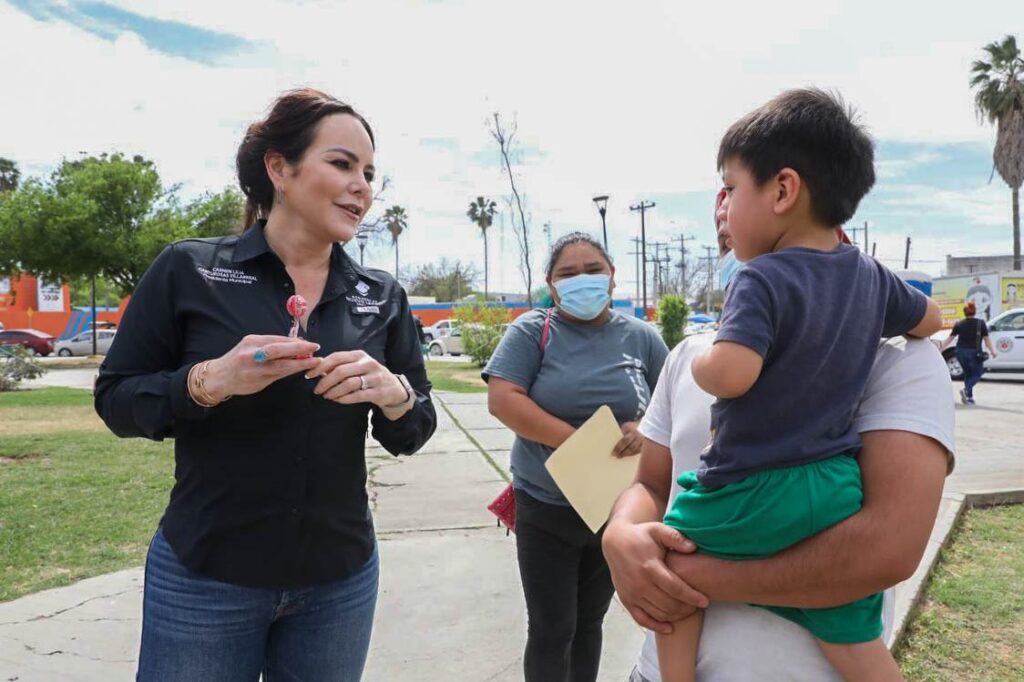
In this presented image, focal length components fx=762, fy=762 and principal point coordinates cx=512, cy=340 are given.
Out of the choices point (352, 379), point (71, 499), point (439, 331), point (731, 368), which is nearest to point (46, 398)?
point (71, 499)

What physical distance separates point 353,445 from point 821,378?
120cm

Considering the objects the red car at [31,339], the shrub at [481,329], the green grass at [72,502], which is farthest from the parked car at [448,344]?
the green grass at [72,502]

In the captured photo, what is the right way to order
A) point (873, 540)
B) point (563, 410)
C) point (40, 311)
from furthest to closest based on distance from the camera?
point (40, 311)
point (563, 410)
point (873, 540)

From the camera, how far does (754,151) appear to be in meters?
1.39

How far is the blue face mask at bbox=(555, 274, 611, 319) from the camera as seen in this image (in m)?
2.96

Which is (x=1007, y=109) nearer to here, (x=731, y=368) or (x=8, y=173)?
(x=731, y=368)

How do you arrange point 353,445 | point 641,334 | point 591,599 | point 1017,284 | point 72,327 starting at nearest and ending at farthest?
point 353,445, point 591,599, point 641,334, point 1017,284, point 72,327

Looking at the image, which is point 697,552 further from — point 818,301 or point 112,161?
point 112,161

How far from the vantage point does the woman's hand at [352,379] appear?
68.5 inches

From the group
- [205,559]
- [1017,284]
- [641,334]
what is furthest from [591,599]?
[1017,284]

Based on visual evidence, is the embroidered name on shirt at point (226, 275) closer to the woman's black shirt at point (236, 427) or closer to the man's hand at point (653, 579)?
the woman's black shirt at point (236, 427)

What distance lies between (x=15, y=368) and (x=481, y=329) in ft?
40.5

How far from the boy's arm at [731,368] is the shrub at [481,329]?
69.8ft

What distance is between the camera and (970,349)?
538 inches
